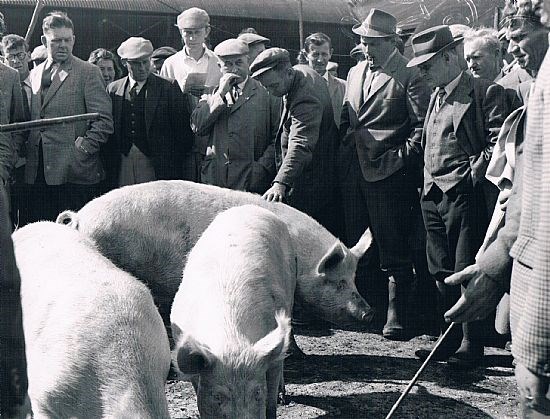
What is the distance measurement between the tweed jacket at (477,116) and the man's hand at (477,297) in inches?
141

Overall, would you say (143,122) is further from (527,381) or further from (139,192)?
(527,381)

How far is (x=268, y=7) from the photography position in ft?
49.9

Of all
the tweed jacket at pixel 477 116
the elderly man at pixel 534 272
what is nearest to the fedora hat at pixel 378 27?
the tweed jacket at pixel 477 116

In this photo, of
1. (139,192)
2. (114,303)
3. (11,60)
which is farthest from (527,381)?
(11,60)

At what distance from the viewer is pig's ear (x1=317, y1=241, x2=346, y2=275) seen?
677 cm

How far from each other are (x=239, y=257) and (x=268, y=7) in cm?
1051

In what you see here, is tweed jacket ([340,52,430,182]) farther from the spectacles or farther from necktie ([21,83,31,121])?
the spectacles

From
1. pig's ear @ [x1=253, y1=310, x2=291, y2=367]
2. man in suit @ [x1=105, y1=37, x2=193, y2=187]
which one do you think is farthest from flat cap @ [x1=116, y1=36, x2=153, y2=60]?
pig's ear @ [x1=253, y1=310, x2=291, y2=367]

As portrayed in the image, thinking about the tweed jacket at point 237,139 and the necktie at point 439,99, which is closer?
the necktie at point 439,99

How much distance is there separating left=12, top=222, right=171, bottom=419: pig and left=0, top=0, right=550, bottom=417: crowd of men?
3.05 m

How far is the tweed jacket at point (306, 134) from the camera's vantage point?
7.98 metres

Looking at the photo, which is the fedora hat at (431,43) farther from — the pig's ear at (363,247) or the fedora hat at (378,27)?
the pig's ear at (363,247)

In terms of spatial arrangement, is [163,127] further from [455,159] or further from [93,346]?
[93,346]

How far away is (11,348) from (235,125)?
5434 mm
